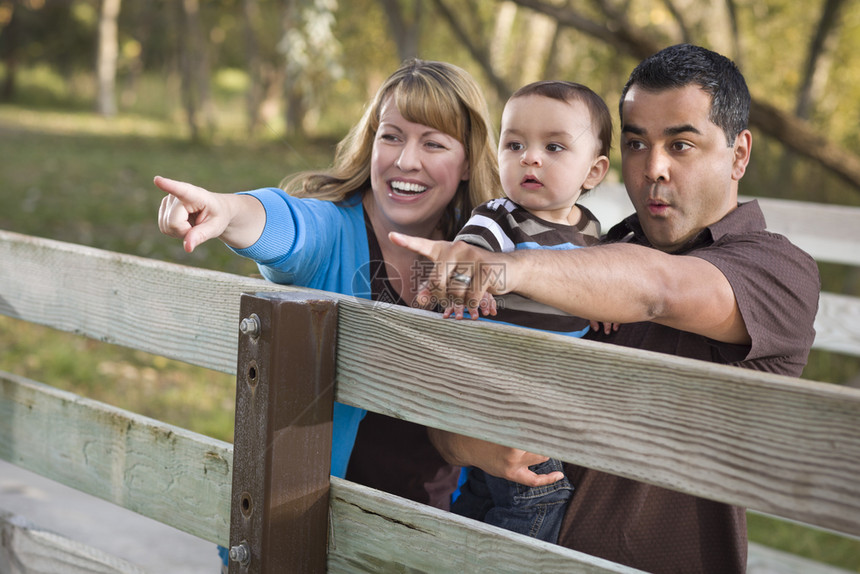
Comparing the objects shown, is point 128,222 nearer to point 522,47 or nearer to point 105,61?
point 522,47

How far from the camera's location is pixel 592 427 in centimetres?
136

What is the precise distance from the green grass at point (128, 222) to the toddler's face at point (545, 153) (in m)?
0.60

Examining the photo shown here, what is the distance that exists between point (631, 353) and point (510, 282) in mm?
227

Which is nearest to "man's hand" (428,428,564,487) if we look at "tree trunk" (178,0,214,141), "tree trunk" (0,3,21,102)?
"tree trunk" (178,0,214,141)

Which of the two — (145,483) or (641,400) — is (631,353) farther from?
(145,483)

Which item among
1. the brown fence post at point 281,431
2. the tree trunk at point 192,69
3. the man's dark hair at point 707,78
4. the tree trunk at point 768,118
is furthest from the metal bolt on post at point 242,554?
the tree trunk at point 192,69

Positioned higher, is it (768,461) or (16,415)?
(768,461)

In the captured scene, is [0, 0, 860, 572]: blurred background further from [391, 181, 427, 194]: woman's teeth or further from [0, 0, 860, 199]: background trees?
[391, 181, 427, 194]: woman's teeth

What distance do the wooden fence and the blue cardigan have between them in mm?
307

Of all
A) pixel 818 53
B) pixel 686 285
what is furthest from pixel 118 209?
pixel 686 285

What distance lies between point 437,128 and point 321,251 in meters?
0.49

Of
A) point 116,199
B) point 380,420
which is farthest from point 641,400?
point 116,199

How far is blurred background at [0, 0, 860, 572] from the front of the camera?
17.2ft

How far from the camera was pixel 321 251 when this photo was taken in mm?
2256
